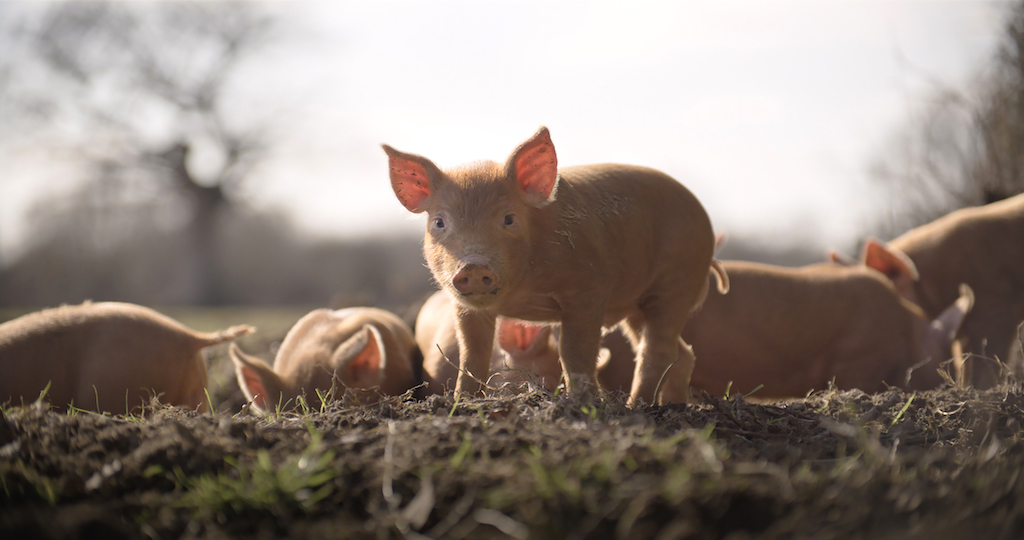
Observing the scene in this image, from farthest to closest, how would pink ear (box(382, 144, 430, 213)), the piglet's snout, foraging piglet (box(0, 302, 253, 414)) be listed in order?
1. foraging piglet (box(0, 302, 253, 414))
2. pink ear (box(382, 144, 430, 213))
3. the piglet's snout

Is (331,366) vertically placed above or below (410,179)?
below

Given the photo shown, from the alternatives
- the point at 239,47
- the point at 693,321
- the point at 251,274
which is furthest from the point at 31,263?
the point at 693,321

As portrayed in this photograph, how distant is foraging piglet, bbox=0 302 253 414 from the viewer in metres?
3.70

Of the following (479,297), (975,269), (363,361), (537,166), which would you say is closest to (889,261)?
(975,269)

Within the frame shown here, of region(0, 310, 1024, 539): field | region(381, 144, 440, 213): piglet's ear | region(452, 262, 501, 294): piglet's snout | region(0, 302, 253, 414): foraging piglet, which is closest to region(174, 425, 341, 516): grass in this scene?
region(0, 310, 1024, 539): field

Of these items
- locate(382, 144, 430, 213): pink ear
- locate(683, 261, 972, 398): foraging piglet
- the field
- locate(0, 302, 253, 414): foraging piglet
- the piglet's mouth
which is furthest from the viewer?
locate(683, 261, 972, 398): foraging piglet

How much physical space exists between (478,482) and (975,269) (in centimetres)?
545

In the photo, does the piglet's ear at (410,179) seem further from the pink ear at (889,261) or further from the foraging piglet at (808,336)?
the pink ear at (889,261)

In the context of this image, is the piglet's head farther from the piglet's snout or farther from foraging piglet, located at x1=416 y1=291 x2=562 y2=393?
foraging piglet, located at x1=416 y1=291 x2=562 y2=393

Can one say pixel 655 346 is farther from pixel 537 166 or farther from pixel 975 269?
pixel 975 269

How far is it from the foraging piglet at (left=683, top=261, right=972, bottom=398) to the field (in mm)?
2597

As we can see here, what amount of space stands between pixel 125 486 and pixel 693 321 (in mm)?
3904

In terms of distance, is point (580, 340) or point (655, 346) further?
point (655, 346)

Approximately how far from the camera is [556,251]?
298cm
